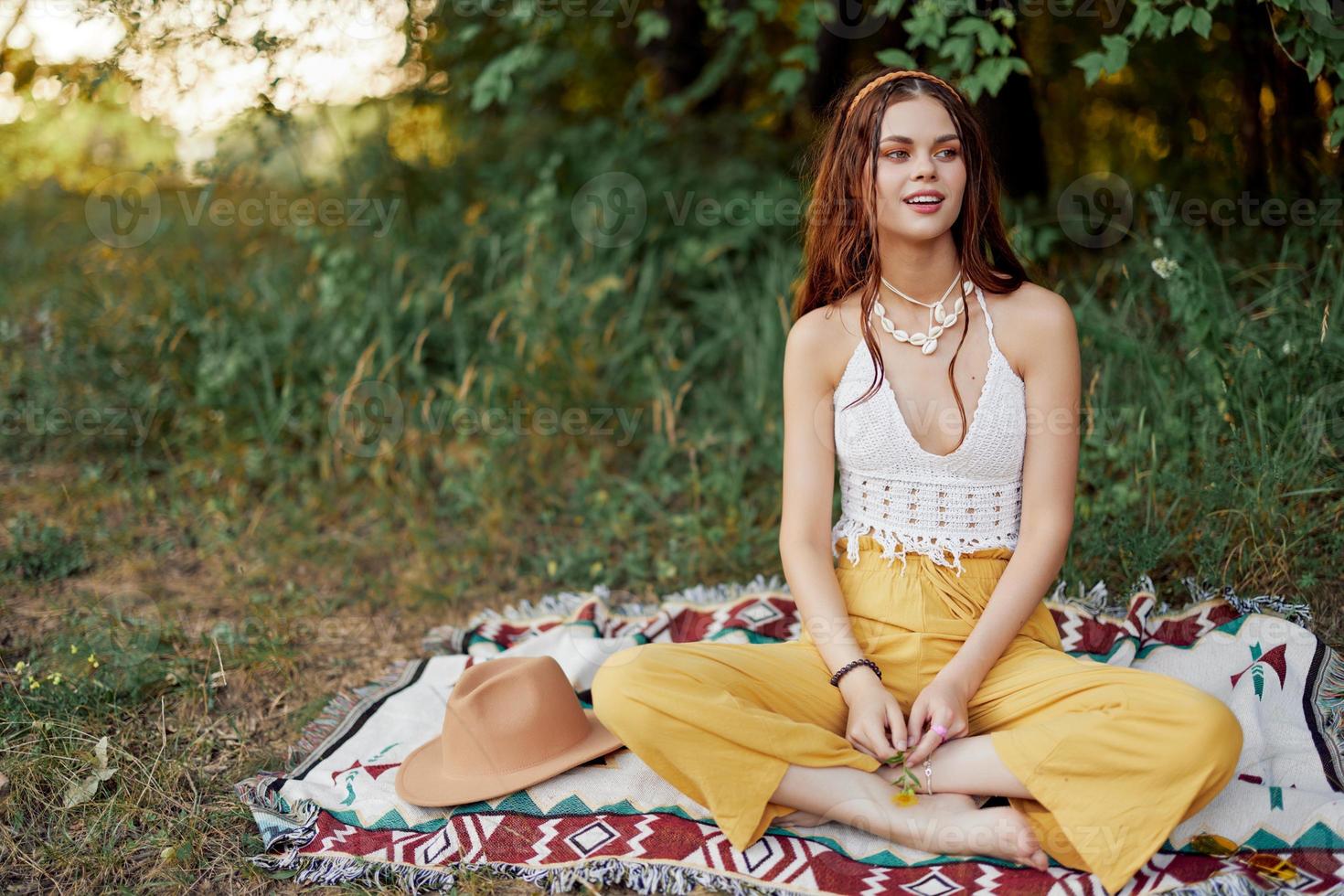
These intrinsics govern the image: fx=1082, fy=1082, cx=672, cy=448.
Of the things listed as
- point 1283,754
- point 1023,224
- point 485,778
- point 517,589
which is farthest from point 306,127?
point 1283,754

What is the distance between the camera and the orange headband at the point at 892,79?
241cm

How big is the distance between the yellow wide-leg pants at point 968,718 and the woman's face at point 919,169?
725mm

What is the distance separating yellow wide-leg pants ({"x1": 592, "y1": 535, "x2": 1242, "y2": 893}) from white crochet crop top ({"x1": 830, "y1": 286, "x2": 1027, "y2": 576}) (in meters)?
0.04

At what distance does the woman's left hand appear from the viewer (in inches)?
84.2

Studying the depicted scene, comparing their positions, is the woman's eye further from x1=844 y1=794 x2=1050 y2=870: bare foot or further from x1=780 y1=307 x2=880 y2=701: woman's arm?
x1=844 y1=794 x2=1050 y2=870: bare foot

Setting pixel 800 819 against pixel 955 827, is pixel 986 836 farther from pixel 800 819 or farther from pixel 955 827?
pixel 800 819

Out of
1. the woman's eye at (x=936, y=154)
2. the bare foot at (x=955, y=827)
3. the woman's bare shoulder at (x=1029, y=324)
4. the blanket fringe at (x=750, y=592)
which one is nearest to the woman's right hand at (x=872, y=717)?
the bare foot at (x=955, y=827)

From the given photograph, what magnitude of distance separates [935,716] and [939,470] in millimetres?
555

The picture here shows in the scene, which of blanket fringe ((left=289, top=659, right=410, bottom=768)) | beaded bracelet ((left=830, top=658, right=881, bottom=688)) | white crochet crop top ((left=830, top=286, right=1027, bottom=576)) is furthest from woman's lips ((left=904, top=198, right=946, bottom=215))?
blanket fringe ((left=289, top=659, right=410, bottom=768))

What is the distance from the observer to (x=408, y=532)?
3906 mm

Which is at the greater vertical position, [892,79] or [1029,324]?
[892,79]

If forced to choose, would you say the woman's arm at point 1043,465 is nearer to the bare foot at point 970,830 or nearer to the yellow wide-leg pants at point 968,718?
the yellow wide-leg pants at point 968,718

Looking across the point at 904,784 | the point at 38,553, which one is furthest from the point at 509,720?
the point at 38,553

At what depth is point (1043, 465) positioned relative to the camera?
2.37 metres
